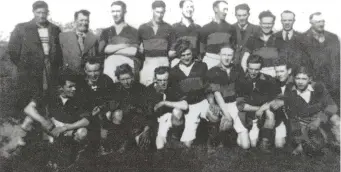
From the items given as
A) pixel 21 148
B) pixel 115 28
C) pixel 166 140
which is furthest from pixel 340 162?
pixel 21 148

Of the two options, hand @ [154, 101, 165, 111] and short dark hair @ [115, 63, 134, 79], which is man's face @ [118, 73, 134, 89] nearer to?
short dark hair @ [115, 63, 134, 79]

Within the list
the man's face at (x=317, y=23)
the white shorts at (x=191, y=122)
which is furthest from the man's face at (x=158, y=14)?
the man's face at (x=317, y=23)

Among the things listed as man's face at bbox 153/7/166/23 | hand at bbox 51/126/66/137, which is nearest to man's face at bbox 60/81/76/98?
hand at bbox 51/126/66/137

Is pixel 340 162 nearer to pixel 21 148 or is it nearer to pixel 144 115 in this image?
pixel 144 115

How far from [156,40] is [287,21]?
5.74ft

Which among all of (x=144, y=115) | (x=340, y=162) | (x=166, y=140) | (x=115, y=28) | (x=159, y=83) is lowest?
(x=340, y=162)

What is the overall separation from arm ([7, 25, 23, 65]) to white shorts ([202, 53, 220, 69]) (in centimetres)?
228

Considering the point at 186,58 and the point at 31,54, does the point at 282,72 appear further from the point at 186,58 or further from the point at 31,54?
the point at 31,54

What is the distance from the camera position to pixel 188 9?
5.58m

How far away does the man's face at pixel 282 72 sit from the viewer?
5723 millimetres

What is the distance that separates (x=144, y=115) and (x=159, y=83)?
0.44 meters

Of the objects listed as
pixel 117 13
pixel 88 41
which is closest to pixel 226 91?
pixel 117 13

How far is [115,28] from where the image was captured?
548 cm

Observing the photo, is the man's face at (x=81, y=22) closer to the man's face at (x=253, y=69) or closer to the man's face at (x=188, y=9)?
the man's face at (x=188, y=9)
